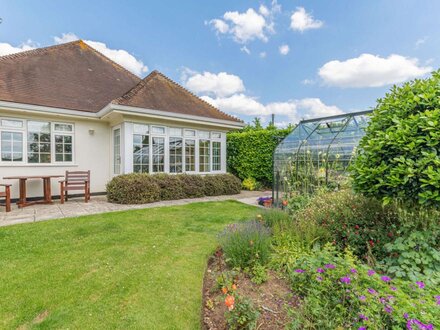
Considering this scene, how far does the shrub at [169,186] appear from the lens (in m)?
8.52

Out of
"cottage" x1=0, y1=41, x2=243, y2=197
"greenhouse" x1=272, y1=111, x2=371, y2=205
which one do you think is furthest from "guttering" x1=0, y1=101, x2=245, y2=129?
"greenhouse" x1=272, y1=111, x2=371, y2=205

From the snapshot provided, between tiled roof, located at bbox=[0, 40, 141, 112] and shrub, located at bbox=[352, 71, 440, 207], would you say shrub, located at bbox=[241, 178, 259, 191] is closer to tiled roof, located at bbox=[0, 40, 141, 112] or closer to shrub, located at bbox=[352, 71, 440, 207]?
tiled roof, located at bbox=[0, 40, 141, 112]

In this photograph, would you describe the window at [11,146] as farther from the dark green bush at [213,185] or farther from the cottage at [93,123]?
the dark green bush at [213,185]

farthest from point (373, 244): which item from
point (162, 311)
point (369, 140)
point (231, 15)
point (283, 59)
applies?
point (283, 59)

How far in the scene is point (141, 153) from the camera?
8953mm

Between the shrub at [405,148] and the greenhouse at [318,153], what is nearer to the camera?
the shrub at [405,148]

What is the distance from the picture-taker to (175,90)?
1128 cm

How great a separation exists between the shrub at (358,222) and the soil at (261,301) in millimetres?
1175

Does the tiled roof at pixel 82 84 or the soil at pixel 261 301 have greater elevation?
the tiled roof at pixel 82 84

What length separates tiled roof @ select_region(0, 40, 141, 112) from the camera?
27.4 feet

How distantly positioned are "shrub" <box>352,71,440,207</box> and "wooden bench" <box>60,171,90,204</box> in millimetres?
8097

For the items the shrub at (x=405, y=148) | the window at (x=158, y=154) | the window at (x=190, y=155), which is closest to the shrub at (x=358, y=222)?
the shrub at (x=405, y=148)

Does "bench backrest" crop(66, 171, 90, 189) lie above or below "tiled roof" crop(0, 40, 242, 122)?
below

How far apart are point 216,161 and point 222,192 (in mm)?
1818
